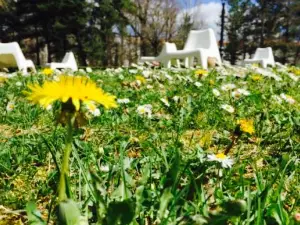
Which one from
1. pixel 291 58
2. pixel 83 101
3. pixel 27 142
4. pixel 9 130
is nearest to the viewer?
pixel 83 101

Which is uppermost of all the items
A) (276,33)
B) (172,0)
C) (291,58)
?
(172,0)

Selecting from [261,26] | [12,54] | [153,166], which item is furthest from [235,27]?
[153,166]

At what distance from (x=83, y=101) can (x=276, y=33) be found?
34.8 metres

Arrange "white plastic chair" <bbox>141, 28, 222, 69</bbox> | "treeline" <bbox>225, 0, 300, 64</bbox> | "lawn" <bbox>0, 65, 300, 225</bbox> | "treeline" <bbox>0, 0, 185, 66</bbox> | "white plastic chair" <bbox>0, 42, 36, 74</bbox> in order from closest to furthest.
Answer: "lawn" <bbox>0, 65, 300, 225</bbox> < "white plastic chair" <bbox>0, 42, 36, 74</bbox> < "white plastic chair" <bbox>141, 28, 222, 69</bbox> < "treeline" <bbox>0, 0, 185, 66</bbox> < "treeline" <bbox>225, 0, 300, 64</bbox>

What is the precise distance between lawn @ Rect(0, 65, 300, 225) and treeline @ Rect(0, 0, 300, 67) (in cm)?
2319

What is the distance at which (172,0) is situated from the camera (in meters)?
25.0

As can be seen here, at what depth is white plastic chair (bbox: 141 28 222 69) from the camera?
857 centimetres

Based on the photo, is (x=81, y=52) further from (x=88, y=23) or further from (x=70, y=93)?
(x=70, y=93)

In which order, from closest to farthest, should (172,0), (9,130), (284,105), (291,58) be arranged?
(9,130) < (284,105) < (172,0) < (291,58)

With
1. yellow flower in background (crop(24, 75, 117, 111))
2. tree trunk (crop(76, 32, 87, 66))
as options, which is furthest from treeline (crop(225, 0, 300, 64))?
yellow flower in background (crop(24, 75, 117, 111))

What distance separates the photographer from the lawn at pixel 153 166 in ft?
2.02

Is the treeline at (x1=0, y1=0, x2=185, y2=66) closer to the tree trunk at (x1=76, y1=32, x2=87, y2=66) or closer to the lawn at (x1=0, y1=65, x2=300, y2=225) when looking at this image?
the tree trunk at (x1=76, y1=32, x2=87, y2=66)

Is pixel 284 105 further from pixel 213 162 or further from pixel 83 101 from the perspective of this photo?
pixel 83 101

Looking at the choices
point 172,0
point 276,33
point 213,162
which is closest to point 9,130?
point 213,162
